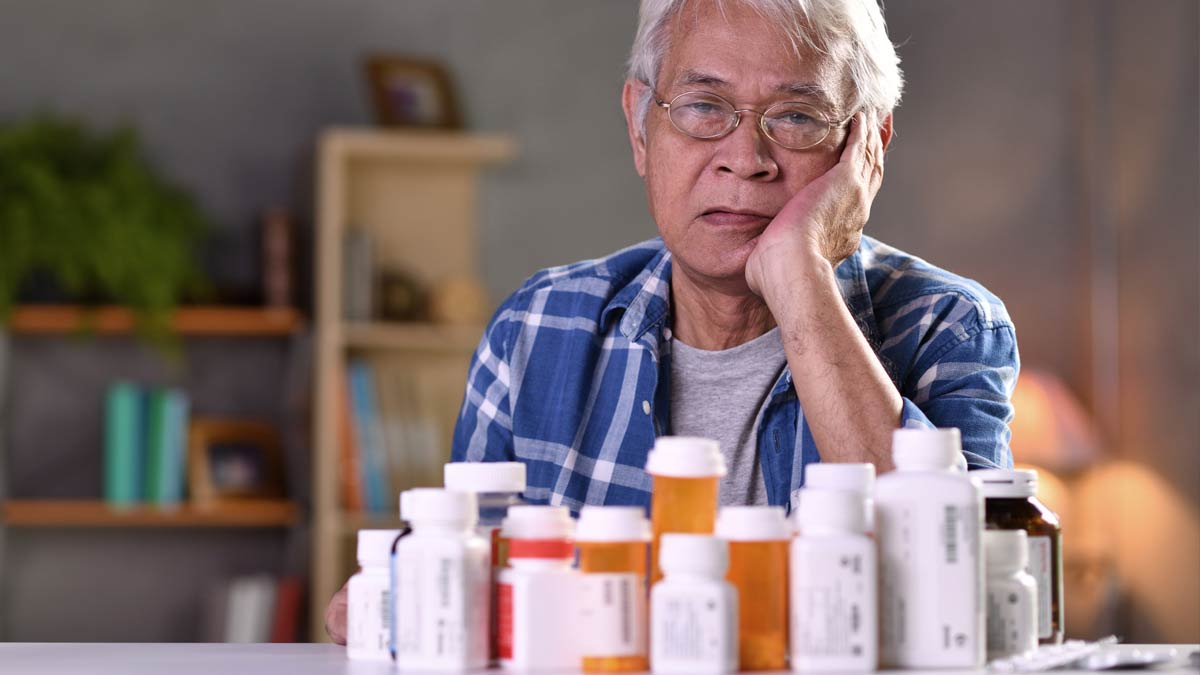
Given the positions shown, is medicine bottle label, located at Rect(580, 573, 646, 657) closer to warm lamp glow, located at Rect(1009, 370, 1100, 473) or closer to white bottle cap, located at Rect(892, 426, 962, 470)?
white bottle cap, located at Rect(892, 426, 962, 470)

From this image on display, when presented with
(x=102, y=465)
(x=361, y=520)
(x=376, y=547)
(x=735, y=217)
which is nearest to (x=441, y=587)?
(x=376, y=547)

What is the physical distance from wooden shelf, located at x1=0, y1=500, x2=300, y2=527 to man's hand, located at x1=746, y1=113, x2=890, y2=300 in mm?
2138

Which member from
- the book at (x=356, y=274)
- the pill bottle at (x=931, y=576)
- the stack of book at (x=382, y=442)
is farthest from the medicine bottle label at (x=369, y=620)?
the book at (x=356, y=274)

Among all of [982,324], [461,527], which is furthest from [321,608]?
[461,527]

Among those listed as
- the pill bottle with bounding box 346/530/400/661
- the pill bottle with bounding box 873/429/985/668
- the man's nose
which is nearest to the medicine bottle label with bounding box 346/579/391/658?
the pill bottle with bounding box 346/530/400/661

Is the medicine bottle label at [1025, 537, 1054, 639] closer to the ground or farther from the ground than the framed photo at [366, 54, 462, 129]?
closer to the ground

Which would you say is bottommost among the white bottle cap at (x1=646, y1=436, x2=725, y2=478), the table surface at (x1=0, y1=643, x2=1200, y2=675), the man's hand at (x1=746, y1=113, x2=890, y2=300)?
the table surface at (x1=0, y1=643, x2=1200, y2=675)

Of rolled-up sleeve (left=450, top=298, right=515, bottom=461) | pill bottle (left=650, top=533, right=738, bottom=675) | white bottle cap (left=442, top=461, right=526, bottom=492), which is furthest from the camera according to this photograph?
rolled-up sleeve (left=450, top=298, right=515, bottom=461)

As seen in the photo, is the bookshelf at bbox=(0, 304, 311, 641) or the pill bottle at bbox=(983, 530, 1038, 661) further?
the bookshelf at bbox=(0, 304, 311, 641)

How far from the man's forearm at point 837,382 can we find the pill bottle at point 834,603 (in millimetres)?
365

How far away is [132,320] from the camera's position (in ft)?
10.6

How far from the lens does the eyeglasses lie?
1.41 metres

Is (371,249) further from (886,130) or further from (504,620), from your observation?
(504,620)

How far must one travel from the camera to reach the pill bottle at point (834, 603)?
2.63ft
